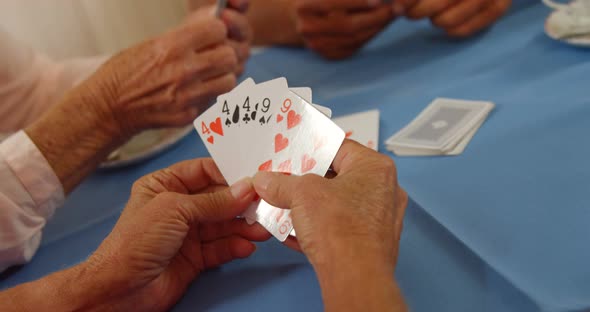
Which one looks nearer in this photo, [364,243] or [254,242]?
[364,243]

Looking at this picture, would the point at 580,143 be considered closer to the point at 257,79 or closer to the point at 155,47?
the point at 155,47

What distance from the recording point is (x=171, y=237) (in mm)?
733

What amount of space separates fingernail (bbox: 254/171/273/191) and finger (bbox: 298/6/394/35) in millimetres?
1011

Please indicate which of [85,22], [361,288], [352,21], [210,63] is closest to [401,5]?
[352,21]

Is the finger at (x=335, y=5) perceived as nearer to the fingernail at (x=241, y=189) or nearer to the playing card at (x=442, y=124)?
the playing card at (x=442, y=124)

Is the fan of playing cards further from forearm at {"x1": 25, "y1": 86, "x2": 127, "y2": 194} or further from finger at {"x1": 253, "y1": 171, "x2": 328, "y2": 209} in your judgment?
forearm at {"x1": 25, "y1": 86, "x2": 127, "y2": 194}

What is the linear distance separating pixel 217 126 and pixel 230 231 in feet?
0.64

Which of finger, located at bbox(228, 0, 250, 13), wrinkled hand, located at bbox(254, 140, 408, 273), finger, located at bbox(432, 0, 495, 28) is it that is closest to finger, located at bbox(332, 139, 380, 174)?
wrinkled hand, located at bbox(254, 140, 408, 273)

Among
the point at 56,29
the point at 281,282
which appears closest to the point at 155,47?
the point at 281,282

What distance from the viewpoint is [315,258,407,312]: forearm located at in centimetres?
50

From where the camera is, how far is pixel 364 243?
56 centimetres

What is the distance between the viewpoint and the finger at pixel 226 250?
2.72 feet

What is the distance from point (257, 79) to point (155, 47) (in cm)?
55

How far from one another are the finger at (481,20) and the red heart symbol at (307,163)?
0.97 metres
